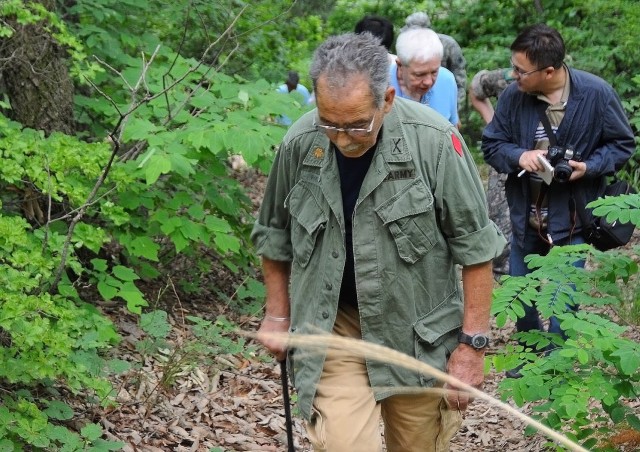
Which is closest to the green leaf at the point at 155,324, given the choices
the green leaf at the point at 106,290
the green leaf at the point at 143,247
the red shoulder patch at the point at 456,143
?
the green leaf at the point at 106,290

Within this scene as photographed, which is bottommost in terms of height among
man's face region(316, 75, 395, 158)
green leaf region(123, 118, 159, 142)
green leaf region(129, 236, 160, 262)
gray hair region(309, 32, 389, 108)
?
green leaf region(129, 236, 160, 262)

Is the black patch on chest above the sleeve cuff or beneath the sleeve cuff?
above

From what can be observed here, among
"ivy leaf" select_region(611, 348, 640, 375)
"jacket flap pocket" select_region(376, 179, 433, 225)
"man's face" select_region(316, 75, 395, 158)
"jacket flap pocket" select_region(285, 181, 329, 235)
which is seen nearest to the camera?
"man's face" select_region(316, 75, 395, 158)

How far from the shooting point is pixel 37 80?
20.3 feet

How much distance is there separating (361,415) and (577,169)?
2.37m

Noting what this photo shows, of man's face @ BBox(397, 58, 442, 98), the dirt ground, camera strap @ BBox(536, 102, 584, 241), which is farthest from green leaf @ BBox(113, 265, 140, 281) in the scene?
camera strap @ BBox(536, 102, 584, 241)

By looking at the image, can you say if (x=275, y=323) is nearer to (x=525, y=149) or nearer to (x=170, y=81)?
(x=525, y=149)

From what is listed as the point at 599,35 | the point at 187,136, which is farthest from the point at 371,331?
the point at 599,35

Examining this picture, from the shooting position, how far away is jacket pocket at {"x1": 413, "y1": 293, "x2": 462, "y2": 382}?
10.8 ft

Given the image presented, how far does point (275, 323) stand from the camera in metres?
3.66

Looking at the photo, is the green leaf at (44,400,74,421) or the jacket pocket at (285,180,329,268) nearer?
the jacket pocket at (285,180,329,268)

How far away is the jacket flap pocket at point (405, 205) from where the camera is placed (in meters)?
3.16

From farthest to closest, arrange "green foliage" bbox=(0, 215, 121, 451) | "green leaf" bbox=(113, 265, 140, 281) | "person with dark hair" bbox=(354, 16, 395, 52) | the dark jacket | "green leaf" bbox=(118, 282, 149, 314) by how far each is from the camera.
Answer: "person with dark hair" bbox=(354, 16, 395, 52)
"green leaf" bbox=(113, 265, 140, 281)
"green leaf" bbox=(118, 282, 149, 314)
the dark jacket
"green foliage" bbox=(0, 215, 121, 451)

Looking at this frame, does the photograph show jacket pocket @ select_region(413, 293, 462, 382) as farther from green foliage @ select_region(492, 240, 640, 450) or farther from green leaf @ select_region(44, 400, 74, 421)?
green leaf @ select_region(44, 400, 74, 421)
